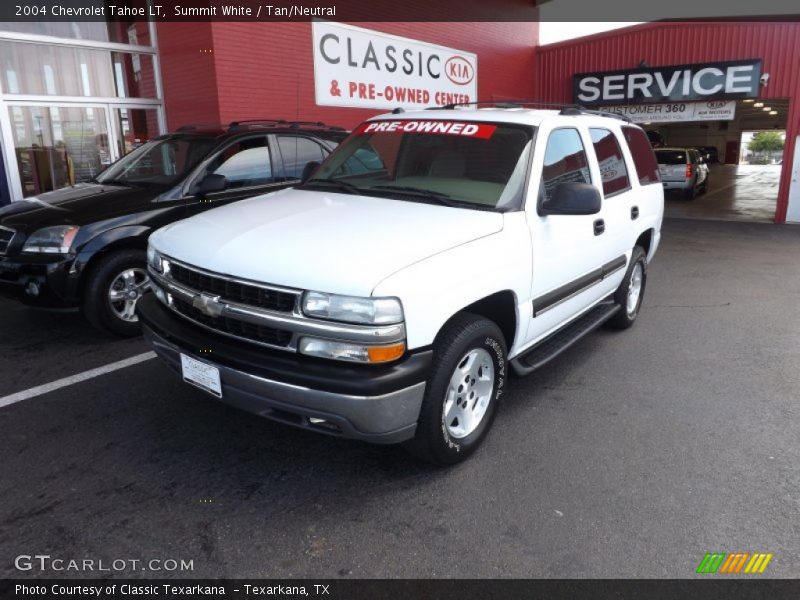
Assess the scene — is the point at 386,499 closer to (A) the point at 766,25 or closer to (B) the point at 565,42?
(A) the point at 766,25

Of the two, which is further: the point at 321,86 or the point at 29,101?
the point at 321,86

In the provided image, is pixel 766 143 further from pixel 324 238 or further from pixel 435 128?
pixel 324 238

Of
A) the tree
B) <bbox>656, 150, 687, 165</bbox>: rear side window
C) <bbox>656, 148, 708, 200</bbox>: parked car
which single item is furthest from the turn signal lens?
the tree

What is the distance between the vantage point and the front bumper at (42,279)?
4812 millimetres

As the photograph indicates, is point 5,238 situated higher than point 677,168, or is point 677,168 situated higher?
point 5,238

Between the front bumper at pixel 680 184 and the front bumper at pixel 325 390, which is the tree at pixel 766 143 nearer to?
the front bumper at pixel 680 184

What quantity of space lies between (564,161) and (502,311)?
127 cm

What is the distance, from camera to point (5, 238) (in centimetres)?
498

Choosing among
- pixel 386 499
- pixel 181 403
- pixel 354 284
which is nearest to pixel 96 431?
pixel 181 403

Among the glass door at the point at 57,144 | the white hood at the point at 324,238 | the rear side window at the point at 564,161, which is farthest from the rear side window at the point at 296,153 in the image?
the glass door at the point at 57,144

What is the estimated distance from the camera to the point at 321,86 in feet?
35.6

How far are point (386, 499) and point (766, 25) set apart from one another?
15.8 m

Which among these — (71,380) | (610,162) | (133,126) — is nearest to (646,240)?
(610,162)

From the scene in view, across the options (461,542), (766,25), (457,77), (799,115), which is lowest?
(461,542)
